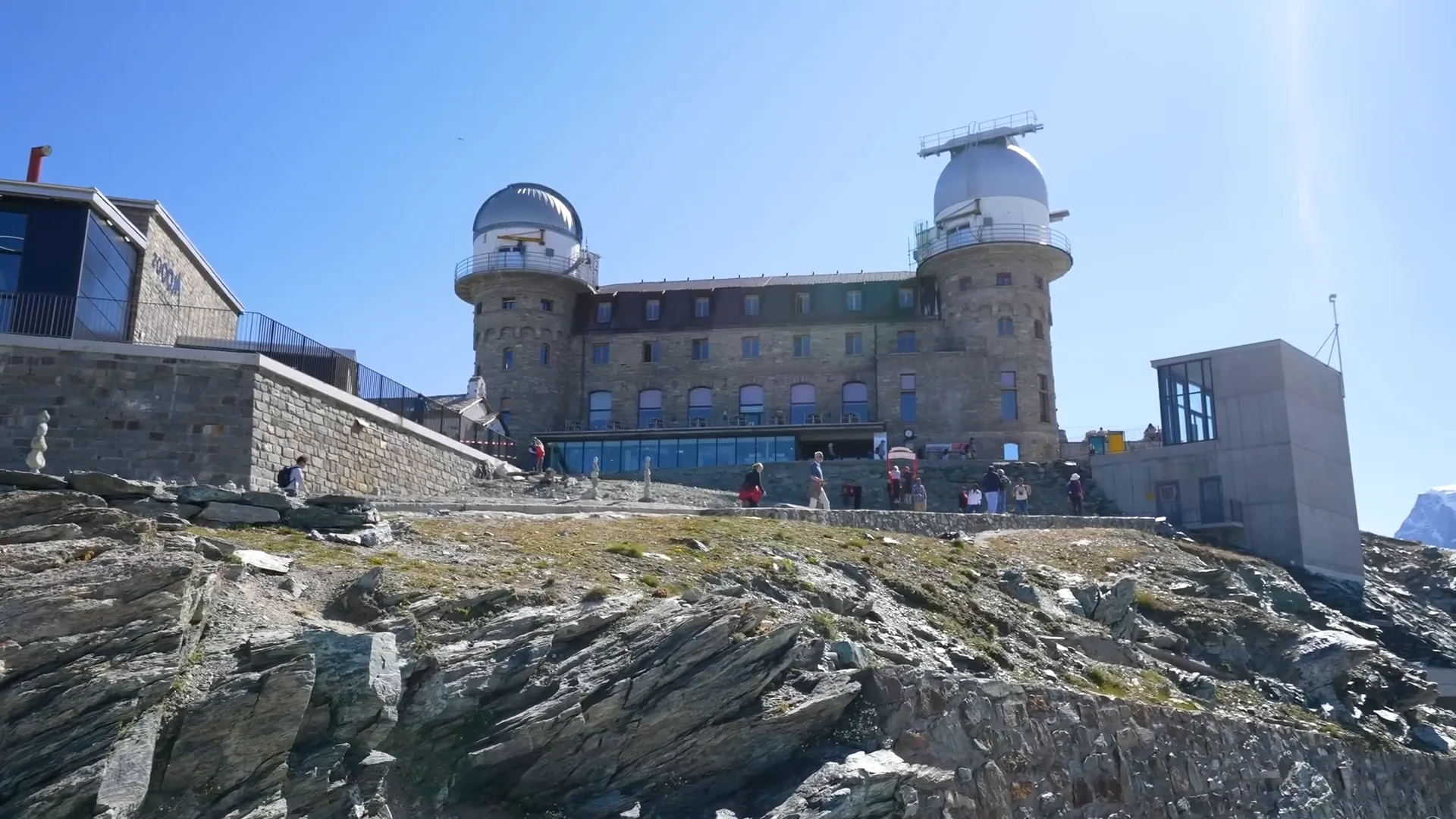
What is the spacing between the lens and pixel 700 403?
54.3 m

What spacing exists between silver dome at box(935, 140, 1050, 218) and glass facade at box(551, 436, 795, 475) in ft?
42.2

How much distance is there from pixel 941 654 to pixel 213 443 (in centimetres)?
1452

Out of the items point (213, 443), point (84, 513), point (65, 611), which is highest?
point (213, 443)

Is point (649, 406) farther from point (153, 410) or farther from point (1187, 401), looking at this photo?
point (153, 410)

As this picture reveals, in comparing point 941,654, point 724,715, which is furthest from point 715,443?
point 724,715

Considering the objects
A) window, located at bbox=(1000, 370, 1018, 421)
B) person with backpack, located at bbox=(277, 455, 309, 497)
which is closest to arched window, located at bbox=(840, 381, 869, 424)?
window, located at bbox=(1000, 370, 1018, 421)

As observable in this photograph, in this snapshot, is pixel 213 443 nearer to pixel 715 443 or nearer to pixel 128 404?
pixel 128 404

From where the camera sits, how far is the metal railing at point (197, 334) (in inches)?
967

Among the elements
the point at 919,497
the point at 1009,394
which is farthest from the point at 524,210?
the point at 919,497

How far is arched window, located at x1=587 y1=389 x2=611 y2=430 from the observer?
54438 millimetres

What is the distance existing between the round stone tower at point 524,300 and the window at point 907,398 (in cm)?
1437

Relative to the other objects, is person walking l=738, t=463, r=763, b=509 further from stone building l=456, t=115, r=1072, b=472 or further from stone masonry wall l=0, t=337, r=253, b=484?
stone building l=456, t=115, r=1072, b=472

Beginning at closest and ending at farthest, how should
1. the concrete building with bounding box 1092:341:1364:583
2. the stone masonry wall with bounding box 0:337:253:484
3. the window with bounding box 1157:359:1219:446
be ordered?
the stone masonry wall with bounding box 0:337:253:484 → the concrete building with bounding box 1092:341:1364:583 → the window with bounding box 1157:359:1219:446

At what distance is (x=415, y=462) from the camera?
30875 millimetres
